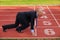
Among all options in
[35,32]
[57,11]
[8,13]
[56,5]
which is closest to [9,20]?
[8,13]

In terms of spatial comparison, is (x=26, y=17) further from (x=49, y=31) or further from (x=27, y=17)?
(x=49, y=31)

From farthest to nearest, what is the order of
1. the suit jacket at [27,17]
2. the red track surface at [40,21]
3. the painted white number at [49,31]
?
the painted white number at [49,31] < the red track surface at [40,21] < the suit jacket at [27,17]

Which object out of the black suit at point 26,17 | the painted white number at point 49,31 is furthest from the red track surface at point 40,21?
the black suit at point 26,17

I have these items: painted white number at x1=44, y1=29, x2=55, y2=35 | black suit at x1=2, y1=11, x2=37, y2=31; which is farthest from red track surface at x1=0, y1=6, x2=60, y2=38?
black suit at x1=2, y1=11, x2=37, y2=31

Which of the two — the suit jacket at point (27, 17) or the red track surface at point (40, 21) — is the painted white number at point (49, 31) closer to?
the red track surface at point (40, 21)

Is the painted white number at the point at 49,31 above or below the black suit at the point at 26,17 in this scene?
below

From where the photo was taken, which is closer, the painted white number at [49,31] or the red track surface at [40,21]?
the red track surface at [40,21]

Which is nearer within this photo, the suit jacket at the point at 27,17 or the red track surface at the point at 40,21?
the suit jacket at the point at 27,17

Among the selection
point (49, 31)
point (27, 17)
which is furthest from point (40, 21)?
point (27, 17)

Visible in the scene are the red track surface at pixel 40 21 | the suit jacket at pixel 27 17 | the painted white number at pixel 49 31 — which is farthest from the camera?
the painted white number at pixel 49 31

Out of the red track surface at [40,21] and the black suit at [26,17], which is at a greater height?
the black suit at [26,17]

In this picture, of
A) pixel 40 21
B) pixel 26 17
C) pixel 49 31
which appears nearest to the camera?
pixel 26 17

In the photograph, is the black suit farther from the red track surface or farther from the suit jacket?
the red track surface

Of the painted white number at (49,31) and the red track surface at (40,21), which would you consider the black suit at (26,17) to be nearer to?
the red track surface at (40,21)
